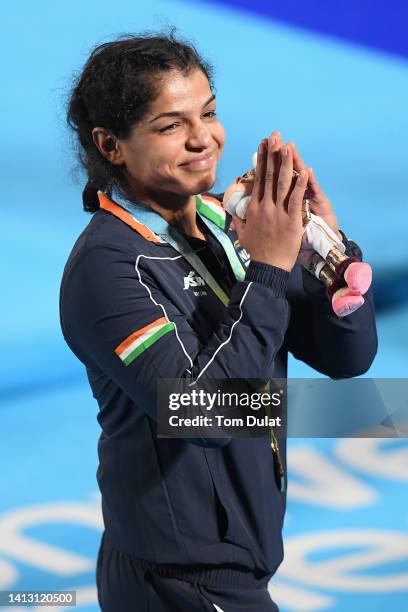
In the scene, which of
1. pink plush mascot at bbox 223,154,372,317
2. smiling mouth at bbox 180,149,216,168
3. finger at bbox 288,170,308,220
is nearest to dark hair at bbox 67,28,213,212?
smiling mouth at bbox 180,149,216,168

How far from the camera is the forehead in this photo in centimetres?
216

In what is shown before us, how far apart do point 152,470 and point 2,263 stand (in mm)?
3847

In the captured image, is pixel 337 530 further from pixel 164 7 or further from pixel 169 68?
pixel 164 7

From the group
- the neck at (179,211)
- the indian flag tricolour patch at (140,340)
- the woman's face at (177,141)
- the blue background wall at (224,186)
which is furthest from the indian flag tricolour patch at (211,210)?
the indian flag tricolour patch at (140,340)

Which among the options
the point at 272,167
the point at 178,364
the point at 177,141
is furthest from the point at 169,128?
the point at 178,364

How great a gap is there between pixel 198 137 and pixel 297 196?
0.85 ft

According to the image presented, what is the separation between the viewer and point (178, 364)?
197 cm

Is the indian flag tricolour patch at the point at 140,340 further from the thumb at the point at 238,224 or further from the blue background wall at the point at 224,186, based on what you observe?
the blue background wall at the point at 224,186

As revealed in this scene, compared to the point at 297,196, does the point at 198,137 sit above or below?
above

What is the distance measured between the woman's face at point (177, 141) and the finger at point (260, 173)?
0.15m

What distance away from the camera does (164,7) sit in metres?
7.27

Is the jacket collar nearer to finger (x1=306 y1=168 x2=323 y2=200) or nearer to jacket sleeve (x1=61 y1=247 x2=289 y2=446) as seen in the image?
jacket sleeve (x1=61 y1=247 x2=289 y2=446)

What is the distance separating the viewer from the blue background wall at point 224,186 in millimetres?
3730

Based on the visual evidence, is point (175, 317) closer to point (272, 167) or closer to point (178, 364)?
point (178, 364)
